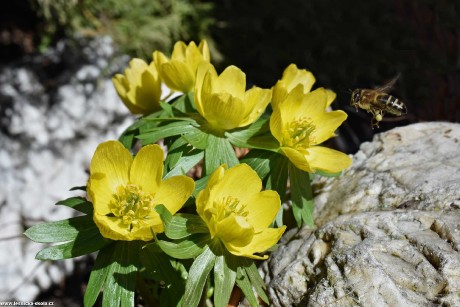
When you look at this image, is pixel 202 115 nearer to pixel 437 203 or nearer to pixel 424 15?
pixel 437 203

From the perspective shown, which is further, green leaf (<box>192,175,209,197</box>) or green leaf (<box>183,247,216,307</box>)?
green leaf (<box>192,175,209,197</box>)

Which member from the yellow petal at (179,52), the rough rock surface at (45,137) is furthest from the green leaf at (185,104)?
the rough rock surface at (45,137)

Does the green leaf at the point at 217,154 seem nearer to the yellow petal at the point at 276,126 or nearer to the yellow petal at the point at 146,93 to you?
the yellow petal at the point at 276,126

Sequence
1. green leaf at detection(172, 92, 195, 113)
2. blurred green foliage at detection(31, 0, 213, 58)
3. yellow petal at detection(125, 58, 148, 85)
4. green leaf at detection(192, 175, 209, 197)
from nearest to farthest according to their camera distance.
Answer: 1. green leaf at detection(192, 175, 209, 197)
2. green leaf at detection(172, 92, 195, 113)
3. yellow petal at detection(125, 58, 148, 85)
4. blurred green foliage at detection(31, 0, 213, 58)

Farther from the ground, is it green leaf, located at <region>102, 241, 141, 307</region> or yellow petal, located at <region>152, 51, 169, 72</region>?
yellow petal, located at <region>152, 51, 169, 72</region>

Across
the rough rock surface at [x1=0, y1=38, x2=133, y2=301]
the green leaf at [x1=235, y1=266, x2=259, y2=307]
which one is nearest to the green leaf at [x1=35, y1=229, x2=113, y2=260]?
the green leaf at [x1=235, y1=266, x2=259, y2=307]

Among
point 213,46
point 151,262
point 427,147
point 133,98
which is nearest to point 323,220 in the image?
point 427,147

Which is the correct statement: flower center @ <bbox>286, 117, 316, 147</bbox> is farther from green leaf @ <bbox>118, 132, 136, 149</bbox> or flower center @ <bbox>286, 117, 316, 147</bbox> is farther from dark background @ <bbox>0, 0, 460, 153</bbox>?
dark background @ <bbox>0, 0, 460, 153</bbox>

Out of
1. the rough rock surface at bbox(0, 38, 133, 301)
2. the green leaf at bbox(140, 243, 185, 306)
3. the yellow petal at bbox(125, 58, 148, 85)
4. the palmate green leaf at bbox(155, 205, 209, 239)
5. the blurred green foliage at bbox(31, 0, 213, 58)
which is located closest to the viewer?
the palmate green leaf at bbox(155, 205, 209, 239)
